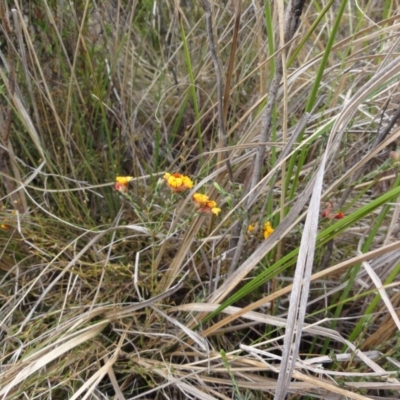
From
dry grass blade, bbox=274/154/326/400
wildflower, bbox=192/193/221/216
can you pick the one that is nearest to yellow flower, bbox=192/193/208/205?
wildflower, bbox=192/193/221/216

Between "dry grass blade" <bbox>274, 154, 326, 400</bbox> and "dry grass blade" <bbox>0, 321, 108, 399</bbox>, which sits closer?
"dry grass blade" <bbox>274, 154, 326, 400</bbox>

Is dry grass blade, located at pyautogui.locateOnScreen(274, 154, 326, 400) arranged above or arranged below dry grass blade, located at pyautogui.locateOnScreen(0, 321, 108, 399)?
above

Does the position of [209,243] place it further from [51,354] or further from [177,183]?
[51,354]

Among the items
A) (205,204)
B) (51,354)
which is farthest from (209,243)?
(51,354)

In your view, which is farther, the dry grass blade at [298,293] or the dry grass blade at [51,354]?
the dry grass blade at [51,354]

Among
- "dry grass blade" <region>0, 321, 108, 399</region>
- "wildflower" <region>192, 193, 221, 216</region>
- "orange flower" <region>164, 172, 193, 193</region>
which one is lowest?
"dry grass blade" <region>0, 321, 108, 399</region>

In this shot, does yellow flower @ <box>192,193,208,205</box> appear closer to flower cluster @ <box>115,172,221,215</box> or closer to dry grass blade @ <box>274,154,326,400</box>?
flower cluster @ <box>115,172,221,215</box>

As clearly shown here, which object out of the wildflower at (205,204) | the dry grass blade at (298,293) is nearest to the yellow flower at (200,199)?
the wildflower at (205,204)

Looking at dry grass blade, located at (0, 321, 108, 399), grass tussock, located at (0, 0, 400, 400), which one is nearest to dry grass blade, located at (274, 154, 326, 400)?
grass tussock, located at (0, 0, 400, 400)

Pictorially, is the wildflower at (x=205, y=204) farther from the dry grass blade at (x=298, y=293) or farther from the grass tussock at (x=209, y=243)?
the dry grass blade at (x=298, y=293)

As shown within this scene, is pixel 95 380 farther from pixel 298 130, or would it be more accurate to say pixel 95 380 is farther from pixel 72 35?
pixel 72 35

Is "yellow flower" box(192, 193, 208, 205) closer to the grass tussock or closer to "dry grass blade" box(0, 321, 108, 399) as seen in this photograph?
the grass tussock
